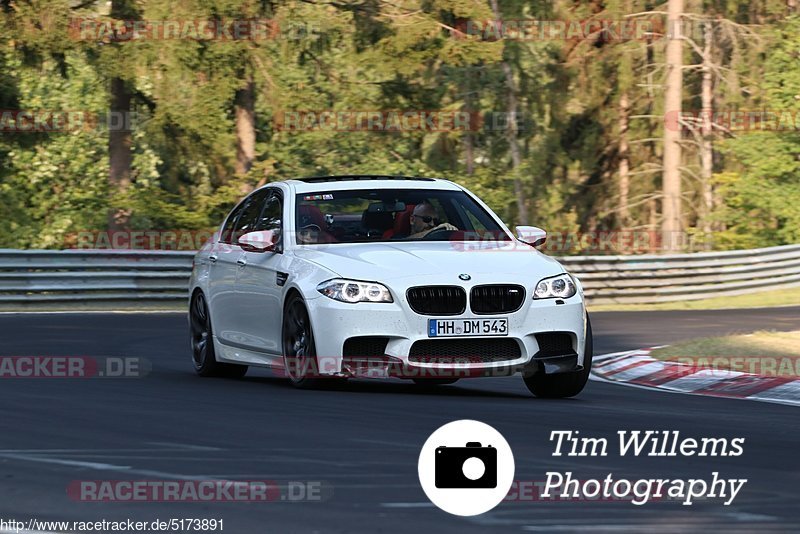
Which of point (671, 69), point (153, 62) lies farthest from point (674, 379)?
point (671, 69)

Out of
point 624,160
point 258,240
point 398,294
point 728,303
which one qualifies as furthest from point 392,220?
point 624,160

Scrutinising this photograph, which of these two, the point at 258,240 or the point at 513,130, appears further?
the point at 513,130

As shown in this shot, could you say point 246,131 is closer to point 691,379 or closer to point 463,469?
point 691,379

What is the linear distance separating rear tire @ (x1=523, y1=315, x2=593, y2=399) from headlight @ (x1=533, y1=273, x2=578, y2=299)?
1.02 feet

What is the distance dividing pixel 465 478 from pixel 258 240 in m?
5.48

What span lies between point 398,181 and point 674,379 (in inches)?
119

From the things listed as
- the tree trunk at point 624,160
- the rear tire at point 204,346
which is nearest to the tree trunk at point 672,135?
the tree trunk at point 624,160

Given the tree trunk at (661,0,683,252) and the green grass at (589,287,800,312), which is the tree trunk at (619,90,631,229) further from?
the green grass at (589,287,800,312)

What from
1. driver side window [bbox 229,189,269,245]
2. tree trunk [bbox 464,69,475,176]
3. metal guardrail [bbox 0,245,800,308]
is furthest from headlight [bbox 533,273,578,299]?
tree trunk [bbox 464,69,475,176]

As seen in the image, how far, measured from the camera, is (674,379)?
14281mm

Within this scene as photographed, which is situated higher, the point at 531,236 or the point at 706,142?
the point at 531,236

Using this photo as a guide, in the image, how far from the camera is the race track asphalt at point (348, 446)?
22.1 ft

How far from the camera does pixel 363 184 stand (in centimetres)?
1303

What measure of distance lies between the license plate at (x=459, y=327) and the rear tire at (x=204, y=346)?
10.1 feet
